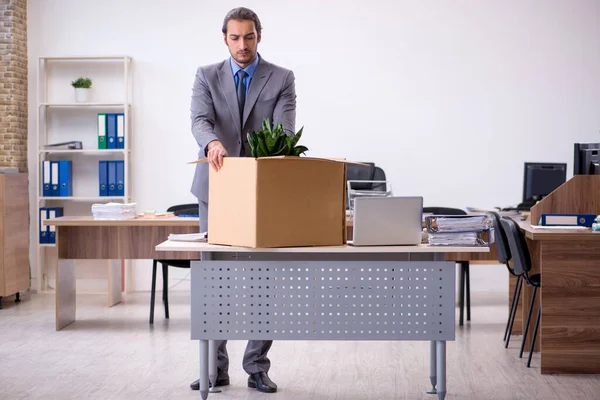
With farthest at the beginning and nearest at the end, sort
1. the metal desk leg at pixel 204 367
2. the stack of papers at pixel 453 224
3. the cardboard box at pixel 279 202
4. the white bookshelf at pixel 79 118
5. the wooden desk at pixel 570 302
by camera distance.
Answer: the white bookshelf at pixel 79 118
the wooden desk at pixel 570 302
the metal desk leg at pixel 204 367
the stack of papers at pixel 453 224
the cardboard box at pixel 279 202

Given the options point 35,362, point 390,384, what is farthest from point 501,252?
point 35,362

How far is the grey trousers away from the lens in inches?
146

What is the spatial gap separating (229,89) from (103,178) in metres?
3.52

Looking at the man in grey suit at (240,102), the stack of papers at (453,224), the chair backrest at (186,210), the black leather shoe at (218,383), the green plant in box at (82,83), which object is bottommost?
the black leather shoe at (218,383)

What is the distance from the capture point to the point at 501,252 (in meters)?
4.72

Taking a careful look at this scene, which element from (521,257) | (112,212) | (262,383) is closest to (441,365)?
(262,383)

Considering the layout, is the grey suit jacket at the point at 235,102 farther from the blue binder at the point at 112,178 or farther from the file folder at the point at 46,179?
the file folder at the point at 46,179

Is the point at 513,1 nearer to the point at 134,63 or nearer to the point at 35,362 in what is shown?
the point at 134,63

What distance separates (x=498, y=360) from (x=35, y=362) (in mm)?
2574

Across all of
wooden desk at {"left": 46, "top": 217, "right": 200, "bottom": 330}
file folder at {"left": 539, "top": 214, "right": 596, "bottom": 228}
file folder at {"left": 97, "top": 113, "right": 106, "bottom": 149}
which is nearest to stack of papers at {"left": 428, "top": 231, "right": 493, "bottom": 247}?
file folder at {"left": 539, "top": 214, "right": 596, "bottom": 228}

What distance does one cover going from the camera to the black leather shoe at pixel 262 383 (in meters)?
3.74

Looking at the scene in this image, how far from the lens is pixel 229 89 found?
365cm

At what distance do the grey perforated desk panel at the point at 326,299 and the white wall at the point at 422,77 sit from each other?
3840mm

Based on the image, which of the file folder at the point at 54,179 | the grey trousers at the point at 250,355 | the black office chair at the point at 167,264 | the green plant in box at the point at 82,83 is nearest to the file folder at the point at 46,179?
the file folder at the point at 54,179
